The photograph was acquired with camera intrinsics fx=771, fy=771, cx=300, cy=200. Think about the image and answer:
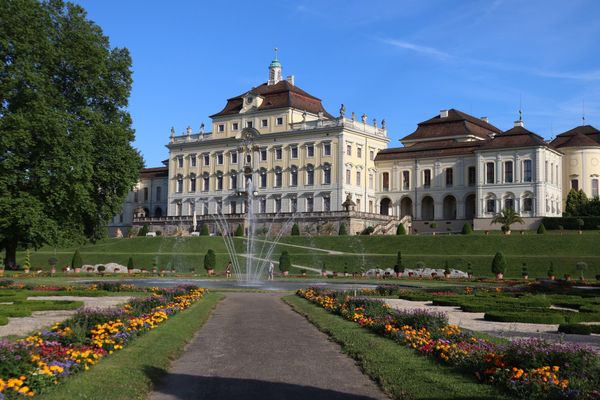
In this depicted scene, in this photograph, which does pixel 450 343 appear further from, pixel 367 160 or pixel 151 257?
pixel 367 160

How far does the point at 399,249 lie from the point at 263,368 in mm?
42952

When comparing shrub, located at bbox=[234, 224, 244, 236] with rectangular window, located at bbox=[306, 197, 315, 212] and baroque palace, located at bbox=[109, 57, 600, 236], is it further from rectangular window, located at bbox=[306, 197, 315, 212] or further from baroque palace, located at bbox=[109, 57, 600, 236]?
rectangular window, located at bbox=[306, 197, 315, 212]

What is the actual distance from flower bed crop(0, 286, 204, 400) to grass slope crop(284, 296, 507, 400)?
3449mm

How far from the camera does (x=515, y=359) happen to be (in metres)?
8.91

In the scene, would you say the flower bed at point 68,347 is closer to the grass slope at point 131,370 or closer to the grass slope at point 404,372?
the grass slope at point 131,370

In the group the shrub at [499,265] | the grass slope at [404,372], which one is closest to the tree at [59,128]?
the grass slope at [404,372]

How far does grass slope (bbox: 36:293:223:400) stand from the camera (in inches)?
315

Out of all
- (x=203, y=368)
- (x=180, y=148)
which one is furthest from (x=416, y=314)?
(x=180, y=148)

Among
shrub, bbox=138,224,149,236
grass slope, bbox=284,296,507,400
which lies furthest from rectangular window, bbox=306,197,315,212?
grass slope, bbox=284,296,507,400

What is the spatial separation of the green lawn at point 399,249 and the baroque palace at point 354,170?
1158cm

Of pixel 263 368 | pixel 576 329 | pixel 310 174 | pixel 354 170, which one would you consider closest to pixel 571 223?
pixel 354 170

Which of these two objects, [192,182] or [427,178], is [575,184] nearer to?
[427,178]

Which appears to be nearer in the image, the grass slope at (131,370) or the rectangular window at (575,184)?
the grass slope at (131,370)

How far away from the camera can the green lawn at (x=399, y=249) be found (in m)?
43.7
